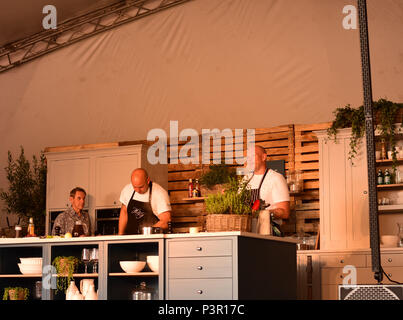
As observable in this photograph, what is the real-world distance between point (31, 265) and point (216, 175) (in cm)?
302

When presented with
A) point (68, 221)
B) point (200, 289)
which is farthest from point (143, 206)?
point (200, 289)

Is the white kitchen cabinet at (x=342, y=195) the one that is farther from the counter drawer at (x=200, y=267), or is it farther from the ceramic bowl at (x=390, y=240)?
the counter drawer at (x=200, y=267)

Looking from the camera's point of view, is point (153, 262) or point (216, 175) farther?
point (216, 175)

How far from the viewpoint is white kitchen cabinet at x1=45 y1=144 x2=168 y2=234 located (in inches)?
318

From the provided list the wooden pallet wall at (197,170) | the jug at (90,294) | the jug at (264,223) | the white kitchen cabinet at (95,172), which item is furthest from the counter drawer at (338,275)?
the jug at (90,294)

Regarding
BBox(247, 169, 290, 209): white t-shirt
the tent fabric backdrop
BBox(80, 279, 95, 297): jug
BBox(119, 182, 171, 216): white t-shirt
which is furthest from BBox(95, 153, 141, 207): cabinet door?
BBox(80, 279, 95, 297): jug

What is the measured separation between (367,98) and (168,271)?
2486 mm

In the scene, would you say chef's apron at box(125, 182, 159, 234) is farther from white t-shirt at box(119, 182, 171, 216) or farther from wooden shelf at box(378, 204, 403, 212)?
wooden shelf at box(378, 204, 403, 212)

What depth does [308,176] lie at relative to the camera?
24.7 feet

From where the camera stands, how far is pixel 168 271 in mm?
4504

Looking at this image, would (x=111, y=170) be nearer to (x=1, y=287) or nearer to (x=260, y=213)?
(x=1, y=287)

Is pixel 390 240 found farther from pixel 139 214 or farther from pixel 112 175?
pixel 112 175

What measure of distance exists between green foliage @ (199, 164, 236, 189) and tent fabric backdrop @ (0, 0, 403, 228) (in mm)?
793

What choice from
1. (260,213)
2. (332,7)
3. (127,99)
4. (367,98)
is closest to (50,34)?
(127,99)
